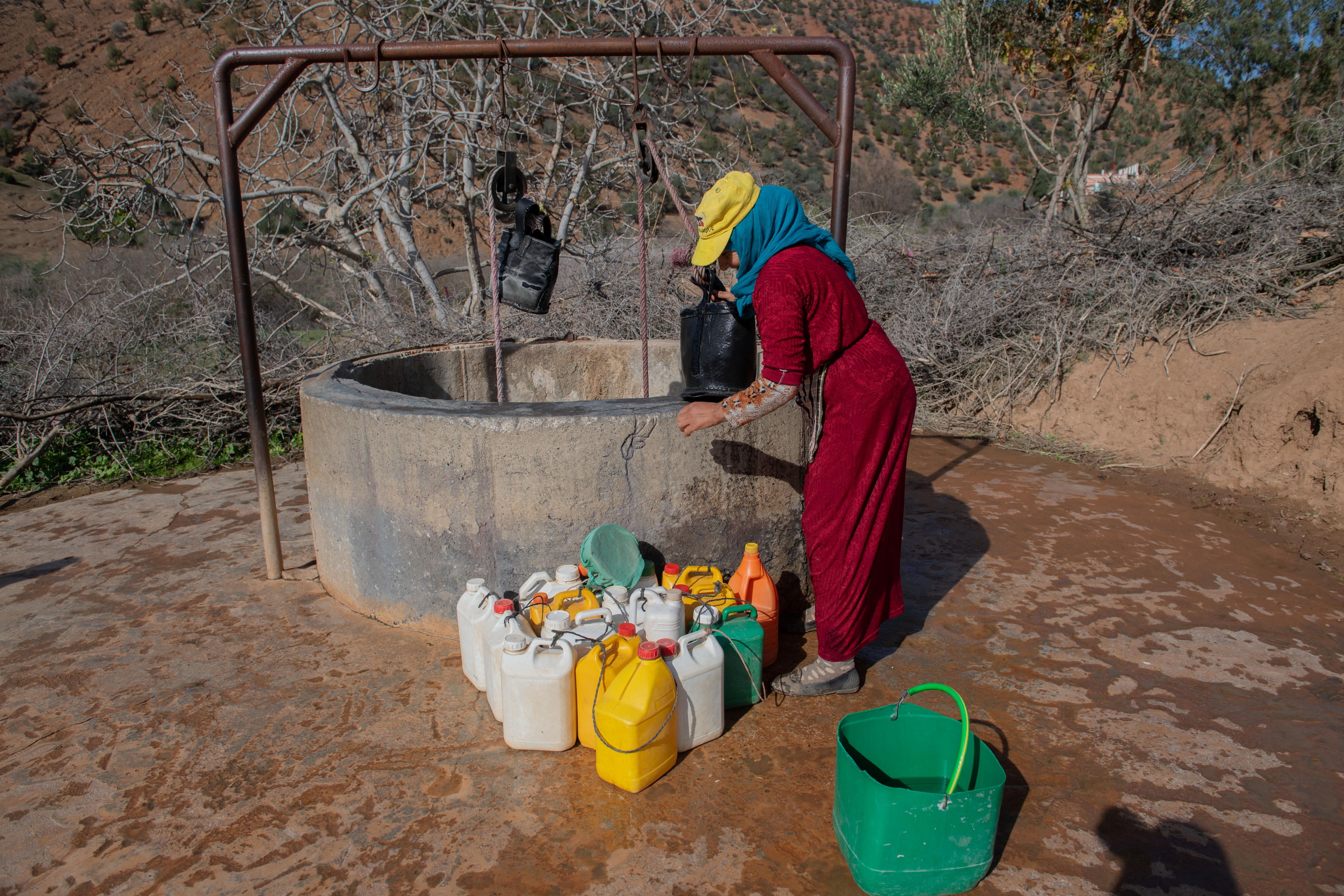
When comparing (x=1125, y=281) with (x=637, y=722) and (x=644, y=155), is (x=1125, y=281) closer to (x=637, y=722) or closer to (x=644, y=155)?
(x=644, y=155)

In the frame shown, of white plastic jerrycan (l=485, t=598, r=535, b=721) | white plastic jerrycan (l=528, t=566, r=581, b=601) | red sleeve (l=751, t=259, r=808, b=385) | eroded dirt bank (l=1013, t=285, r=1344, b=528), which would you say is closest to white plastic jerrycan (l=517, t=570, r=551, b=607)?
white plastic jerrycan (l=528, t=566, r=581, b=601)

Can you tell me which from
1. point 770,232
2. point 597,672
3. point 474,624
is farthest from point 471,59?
point 597,672

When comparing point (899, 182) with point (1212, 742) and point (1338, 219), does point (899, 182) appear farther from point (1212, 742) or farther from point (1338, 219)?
point (1212, 742)

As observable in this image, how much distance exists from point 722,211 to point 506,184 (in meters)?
1.53

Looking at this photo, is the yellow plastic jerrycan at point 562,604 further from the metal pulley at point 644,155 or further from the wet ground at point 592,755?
the metal pulley at point 644,155

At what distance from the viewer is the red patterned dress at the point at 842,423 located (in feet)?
7.86

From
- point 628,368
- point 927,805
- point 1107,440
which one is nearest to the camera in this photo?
point 927,805

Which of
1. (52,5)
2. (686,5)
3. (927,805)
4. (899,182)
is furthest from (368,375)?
(52,5)

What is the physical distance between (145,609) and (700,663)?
8.65 ft

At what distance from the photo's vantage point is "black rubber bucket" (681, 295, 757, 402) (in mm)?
2945

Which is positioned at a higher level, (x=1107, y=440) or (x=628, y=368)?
(x=628, y=368)

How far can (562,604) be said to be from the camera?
2.65 m

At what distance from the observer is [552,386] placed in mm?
4988

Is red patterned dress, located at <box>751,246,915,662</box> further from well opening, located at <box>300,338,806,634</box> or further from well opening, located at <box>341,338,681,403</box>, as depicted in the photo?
well opening, located at <box>341,338,681,403</box>
